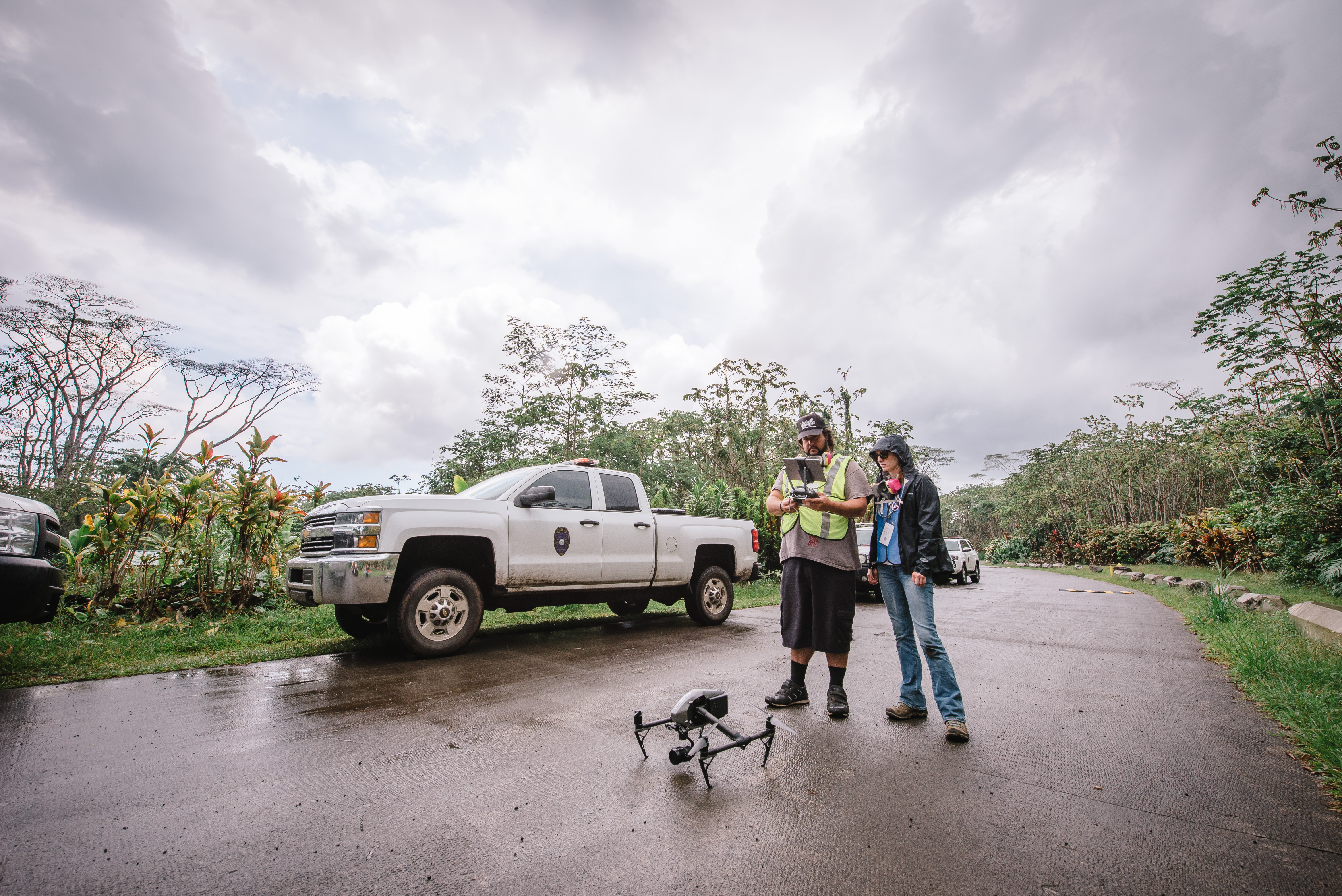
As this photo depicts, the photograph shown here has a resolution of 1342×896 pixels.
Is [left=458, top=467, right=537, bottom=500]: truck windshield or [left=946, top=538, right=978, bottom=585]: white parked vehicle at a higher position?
[left=458, top=467, right=537, bottom=500]: truck windshield

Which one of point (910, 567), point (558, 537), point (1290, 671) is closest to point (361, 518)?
point (558, 537)

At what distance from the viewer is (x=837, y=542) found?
3.96 meters

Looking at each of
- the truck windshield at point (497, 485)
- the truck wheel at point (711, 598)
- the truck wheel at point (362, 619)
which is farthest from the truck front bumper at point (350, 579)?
the truck wheel at point (711, 598)

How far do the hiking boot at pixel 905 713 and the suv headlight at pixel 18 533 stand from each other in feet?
18.8

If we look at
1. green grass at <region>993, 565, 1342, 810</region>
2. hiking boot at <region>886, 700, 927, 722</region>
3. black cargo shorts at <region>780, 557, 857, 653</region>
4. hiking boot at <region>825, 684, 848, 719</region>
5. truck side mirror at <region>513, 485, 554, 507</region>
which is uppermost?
truck side mirror at <region>513, 485, 554, 507</region>

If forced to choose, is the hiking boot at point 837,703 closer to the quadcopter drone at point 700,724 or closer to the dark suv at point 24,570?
the quadcopter drone at point 700,724

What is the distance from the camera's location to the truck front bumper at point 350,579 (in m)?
5.25

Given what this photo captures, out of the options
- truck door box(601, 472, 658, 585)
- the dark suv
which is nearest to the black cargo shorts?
truck door box(601, 472, 658, 585)

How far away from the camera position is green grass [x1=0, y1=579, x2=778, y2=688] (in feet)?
16.2

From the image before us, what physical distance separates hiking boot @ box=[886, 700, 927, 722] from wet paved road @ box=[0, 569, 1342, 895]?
52mm

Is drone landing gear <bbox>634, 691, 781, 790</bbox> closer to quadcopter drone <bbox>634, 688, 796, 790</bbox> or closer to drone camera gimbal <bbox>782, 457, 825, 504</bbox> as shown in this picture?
quadcopter drone <bbox>634, 688, 796, 790</bbox>

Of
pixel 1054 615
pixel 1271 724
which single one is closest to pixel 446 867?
pixel 1271 724

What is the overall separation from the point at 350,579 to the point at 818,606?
3886mm

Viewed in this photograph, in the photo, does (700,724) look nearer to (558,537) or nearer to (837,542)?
(837,542)
